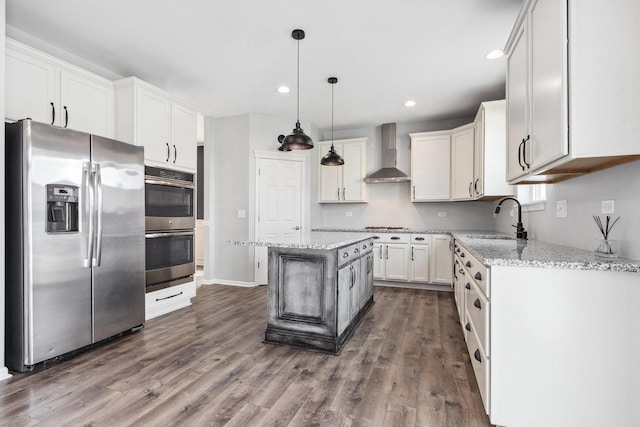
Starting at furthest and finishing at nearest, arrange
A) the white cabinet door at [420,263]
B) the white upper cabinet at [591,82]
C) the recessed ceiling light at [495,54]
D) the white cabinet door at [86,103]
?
the white cabinet door at [420,263] → the recessed ceiling light at [495,54] → the white cabinet door at [86,103] → the white upper cabinet at [591,82]

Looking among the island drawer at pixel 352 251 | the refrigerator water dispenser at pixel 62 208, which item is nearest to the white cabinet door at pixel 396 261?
the island drawer at pixel 352 251

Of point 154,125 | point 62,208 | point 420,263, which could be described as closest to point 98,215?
point 62,208

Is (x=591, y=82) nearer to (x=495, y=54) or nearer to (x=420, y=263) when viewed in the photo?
(x=495, y=54)

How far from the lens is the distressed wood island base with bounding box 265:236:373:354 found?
2623mm

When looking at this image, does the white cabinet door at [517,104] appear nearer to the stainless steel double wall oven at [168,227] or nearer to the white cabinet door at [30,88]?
the stainless steel double wall oven at [168,227]

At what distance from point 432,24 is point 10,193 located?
138 inches

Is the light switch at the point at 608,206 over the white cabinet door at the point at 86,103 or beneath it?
beneath

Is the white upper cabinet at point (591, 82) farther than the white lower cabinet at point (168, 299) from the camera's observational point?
No

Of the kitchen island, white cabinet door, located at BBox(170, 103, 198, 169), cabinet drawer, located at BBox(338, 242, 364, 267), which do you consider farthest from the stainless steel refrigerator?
cabinet drawer, located at BBox(338, 242, 364, 267)

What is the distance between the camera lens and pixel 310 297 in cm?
270

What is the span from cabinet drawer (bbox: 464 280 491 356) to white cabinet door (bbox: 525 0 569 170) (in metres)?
0.82

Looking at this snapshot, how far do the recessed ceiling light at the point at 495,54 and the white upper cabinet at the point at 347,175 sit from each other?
2498 millimetres

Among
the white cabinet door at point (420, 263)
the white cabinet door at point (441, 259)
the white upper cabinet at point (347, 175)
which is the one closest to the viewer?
the white cabinet door at point (441, 259)

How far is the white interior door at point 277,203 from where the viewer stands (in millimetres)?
5086
